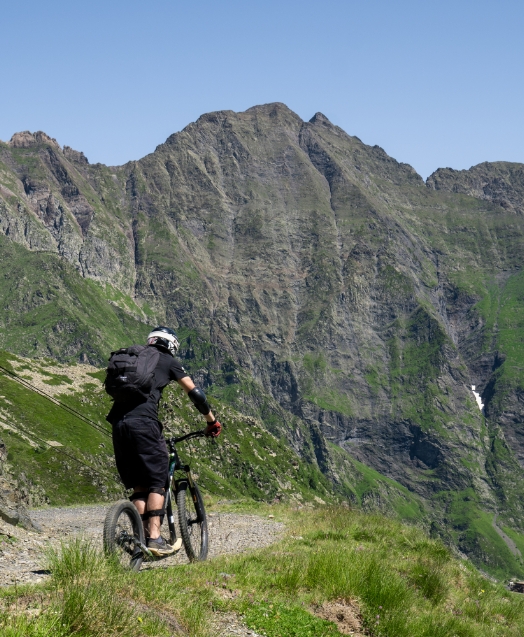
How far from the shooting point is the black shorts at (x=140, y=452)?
9531mm

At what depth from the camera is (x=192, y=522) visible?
1130 cm

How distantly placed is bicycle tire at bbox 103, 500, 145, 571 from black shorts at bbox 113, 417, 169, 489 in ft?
1.72

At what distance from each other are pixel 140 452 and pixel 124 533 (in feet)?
3.94

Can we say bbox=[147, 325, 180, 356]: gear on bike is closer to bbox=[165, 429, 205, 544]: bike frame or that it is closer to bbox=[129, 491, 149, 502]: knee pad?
bbox=[165, 429, 205, 544]: bike frame

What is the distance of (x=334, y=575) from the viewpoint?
30.1 feet

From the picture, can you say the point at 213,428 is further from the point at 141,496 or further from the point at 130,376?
the point at 130,376

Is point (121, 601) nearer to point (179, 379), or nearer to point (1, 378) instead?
point (179, 379)

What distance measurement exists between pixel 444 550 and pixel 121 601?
11.1 metres

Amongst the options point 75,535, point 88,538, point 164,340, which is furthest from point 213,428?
point 75,535

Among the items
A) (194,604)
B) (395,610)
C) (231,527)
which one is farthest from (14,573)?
(231,527)

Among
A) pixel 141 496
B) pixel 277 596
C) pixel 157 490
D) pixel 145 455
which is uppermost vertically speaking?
pixel 145 455

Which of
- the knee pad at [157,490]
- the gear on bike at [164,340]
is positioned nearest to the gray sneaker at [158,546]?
the knee pad at [157,490]

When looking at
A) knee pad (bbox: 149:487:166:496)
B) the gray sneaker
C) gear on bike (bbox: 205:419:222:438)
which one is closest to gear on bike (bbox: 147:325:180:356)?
gear on bike (bbox: 205:419:222:438)

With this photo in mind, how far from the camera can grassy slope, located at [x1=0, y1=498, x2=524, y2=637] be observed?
570 centimetres
